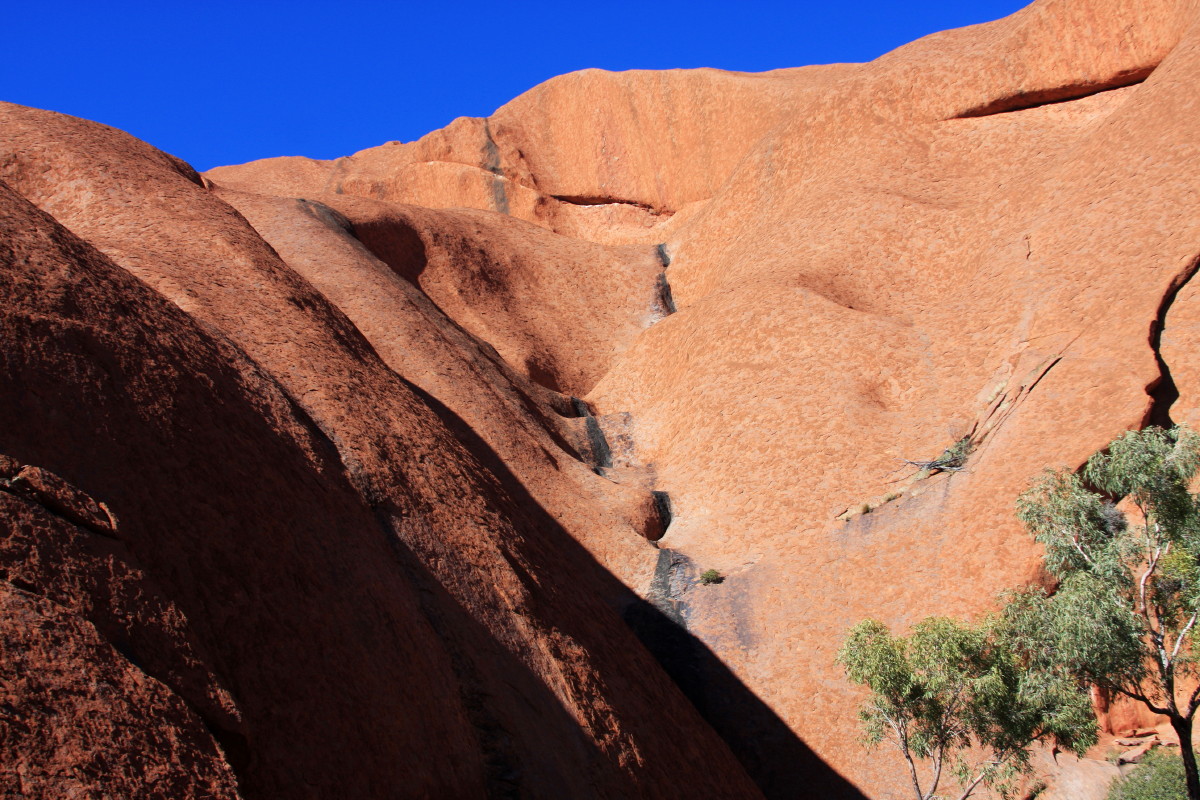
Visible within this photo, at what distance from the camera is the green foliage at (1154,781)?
14734 millimetres

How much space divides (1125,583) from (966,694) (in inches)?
104

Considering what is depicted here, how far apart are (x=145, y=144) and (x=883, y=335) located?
66.3 feet

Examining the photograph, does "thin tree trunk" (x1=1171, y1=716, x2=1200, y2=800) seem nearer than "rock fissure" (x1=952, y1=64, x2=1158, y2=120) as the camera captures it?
Yes

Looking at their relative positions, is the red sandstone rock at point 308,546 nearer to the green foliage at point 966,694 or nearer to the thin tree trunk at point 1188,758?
the green foliage at point 966,694

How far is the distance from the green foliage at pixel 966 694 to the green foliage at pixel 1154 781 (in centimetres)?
252

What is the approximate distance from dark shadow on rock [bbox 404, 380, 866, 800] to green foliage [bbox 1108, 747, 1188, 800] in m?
4.33

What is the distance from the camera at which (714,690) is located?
19281 millimetres

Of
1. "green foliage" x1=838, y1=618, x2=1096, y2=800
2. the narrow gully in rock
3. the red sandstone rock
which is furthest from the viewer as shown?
the narrow gully in rock

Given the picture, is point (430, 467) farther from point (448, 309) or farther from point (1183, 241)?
point (448, 309)

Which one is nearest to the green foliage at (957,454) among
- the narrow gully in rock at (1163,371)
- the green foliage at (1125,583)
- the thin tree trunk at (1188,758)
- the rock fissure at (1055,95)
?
the narrow gully in rock at (1163,371)

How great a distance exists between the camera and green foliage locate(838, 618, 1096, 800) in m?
12.8

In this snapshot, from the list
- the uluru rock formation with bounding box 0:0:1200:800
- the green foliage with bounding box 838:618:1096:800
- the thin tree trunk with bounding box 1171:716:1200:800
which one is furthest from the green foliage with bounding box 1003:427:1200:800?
the uluru rock formation with bounding box 0:0:1200:800

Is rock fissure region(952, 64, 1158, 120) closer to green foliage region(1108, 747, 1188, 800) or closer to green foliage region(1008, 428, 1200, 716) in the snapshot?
green foliage region(1008, 428, 1200, 716)

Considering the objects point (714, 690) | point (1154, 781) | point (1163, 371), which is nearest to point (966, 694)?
point (1154, 781)
